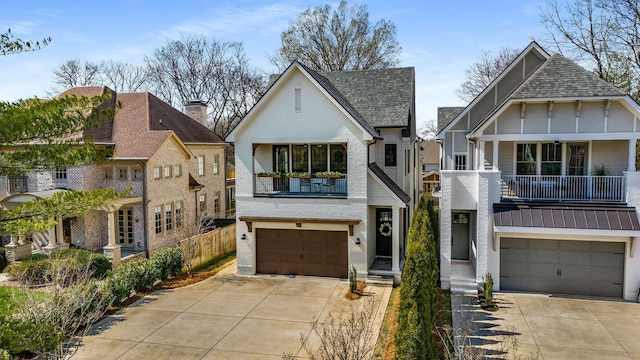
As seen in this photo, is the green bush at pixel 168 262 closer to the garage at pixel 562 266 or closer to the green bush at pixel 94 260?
the green bush at pixel 94 260

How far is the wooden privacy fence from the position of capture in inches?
758

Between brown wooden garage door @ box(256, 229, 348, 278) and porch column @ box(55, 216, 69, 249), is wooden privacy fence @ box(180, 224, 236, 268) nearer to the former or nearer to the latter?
brown wooden garage door @ box(256, 229, 348, 278)

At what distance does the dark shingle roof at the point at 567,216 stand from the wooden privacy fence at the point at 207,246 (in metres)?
12.6

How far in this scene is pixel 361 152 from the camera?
17.9 meters

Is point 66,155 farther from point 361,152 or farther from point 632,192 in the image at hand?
point 632,192

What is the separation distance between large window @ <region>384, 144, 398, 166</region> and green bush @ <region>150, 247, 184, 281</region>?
1049 cm

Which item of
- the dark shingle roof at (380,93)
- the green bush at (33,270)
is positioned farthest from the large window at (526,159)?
the green bush at (33,270)

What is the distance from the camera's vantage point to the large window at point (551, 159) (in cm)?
1755

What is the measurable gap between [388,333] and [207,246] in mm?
11341

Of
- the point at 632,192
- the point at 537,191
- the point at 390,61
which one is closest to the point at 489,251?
the point at 537,191

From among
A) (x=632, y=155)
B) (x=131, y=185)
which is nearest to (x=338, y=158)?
(x=131, y=185)

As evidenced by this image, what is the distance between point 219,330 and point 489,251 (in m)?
10.1

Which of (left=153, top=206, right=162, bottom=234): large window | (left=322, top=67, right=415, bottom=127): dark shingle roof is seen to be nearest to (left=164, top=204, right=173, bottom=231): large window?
(left=153, top=206, right=162, bottom=234): large window

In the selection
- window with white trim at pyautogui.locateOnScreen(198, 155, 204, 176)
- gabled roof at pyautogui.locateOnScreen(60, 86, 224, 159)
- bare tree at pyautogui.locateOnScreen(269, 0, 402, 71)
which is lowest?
window with white trim at pyautogui.locateOnScreen(198, 155, 204, 176)
